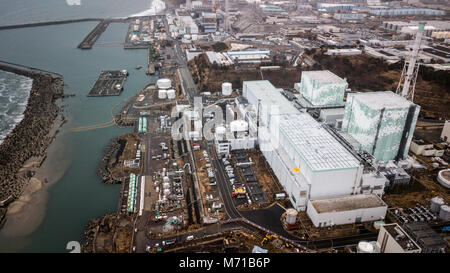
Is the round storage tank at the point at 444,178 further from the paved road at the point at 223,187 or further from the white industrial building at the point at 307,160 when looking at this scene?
the paved road at the point at 223,187

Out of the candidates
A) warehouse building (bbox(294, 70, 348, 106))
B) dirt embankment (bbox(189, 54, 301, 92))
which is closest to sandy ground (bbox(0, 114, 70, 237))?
dirt embankment (bbox(189, 54, 301, 92))

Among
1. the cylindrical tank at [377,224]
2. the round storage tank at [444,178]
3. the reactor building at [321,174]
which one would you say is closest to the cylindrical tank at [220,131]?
the reactor building at [321,174]

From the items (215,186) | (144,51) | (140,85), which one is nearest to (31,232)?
(215,186)

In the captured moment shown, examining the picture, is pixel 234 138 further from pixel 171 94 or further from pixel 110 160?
pixel 171 94

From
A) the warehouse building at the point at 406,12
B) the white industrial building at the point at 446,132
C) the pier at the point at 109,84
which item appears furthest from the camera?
the warehouse building at the point at 406,12

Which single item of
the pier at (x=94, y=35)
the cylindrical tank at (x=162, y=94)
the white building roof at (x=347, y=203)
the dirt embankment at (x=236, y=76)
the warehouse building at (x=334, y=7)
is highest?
the warehouse building at (x=334, y=7)
